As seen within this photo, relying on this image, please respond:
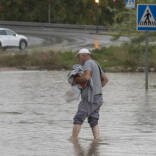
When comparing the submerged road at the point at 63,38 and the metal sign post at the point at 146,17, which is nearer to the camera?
the metal sign post at the point at 146,17

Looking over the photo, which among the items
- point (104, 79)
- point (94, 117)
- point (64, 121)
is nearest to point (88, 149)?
point (94, 117)

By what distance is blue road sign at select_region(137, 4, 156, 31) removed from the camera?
19.5 m

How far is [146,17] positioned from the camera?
64.3ft

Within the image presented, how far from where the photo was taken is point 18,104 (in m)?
16.8

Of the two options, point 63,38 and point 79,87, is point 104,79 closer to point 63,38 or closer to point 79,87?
point 79,87

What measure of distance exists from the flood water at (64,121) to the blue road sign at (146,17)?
1.77m

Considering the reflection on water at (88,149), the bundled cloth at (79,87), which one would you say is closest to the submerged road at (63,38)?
the bundled cloth at (79,87)

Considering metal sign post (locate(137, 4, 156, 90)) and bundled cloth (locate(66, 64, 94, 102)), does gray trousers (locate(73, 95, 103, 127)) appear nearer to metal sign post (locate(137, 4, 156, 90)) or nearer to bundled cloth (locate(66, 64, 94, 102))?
bundled cloth (locate(66, 64, 94, 102))

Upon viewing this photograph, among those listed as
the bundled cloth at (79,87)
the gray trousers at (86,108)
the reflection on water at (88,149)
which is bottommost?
the reflection on water at (88,149)

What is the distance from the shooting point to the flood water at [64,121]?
34.3 ft

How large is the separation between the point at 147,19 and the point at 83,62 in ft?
28.1

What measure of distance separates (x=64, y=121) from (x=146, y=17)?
259 inches

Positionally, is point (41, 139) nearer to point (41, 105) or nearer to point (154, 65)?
point (41, 105)

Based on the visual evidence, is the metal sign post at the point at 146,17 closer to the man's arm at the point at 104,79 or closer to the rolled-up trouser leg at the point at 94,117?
the man's arm at the point at 104,79
